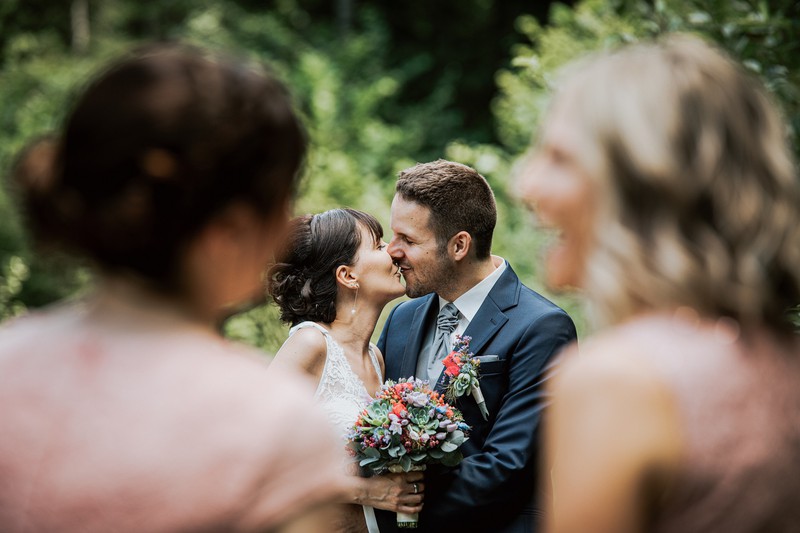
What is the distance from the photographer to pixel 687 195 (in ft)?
5.09

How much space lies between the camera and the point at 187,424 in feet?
4.74

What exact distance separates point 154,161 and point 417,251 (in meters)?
2.87

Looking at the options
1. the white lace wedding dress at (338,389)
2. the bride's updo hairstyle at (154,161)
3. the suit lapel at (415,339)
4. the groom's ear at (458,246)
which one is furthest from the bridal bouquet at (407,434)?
the bride's updo hairstyle at (154,161)

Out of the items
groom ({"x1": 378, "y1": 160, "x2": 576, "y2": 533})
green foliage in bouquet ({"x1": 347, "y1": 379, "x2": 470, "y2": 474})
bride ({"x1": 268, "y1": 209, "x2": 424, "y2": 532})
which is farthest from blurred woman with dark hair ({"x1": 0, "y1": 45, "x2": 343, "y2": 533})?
bride ({"x1": 268, "y1": 209, "x2": 424, "y2": 532})

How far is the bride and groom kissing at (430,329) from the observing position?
3604mm

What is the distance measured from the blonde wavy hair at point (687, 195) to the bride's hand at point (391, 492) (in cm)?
209

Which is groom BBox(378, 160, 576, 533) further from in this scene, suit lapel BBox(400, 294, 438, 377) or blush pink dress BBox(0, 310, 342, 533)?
blush pink dress BBox(0, 310, 342, 533)

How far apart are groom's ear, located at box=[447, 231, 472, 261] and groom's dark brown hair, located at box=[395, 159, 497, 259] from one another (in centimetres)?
3

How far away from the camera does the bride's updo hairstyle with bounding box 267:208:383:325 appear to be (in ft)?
13.8

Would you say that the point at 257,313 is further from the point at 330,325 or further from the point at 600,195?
the point at 600,195

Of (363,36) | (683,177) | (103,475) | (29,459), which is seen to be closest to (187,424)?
(103,475)

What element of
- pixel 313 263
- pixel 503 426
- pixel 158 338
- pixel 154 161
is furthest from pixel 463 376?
pixel 154 161

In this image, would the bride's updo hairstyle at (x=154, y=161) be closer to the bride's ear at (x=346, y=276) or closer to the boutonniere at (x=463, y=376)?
the boutonniere at (x=463, y=376)

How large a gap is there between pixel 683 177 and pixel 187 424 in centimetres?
94
